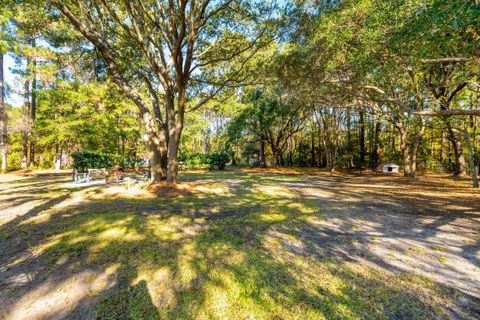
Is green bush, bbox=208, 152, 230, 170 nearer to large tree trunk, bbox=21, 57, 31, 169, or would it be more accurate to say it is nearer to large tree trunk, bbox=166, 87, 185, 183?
large tree trunk, bbox=166, 87, 185, 183

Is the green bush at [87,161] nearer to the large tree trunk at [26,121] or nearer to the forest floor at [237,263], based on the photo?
the large tree trunk at [26,121]

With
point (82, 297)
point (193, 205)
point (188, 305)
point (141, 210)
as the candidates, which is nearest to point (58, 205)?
point (141, 210)

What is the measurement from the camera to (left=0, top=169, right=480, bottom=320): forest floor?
2164 mm

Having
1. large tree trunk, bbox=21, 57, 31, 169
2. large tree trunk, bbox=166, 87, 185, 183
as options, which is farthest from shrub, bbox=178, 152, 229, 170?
large tree trunk, bbox=21, 57, 31, 169

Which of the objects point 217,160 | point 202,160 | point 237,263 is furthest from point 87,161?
point 237,263

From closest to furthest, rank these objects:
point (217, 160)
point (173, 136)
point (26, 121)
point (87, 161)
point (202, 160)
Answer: point (173, 136), point (87, 161), point (26, 121), point (202, 160), point (217, 160)

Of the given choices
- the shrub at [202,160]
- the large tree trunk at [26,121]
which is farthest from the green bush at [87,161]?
the large tree trunk at [26,121]

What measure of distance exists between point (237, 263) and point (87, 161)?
15147 millimetres

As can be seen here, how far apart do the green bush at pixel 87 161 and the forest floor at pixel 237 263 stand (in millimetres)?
8955

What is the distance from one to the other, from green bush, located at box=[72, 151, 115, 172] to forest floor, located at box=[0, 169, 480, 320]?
29.4ft

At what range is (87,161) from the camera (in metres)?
14.1

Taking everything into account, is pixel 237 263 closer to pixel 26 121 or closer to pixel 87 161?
pixel 87 161

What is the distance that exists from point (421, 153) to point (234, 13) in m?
22.9

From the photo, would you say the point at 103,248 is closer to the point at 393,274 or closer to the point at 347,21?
the point at 393,274
